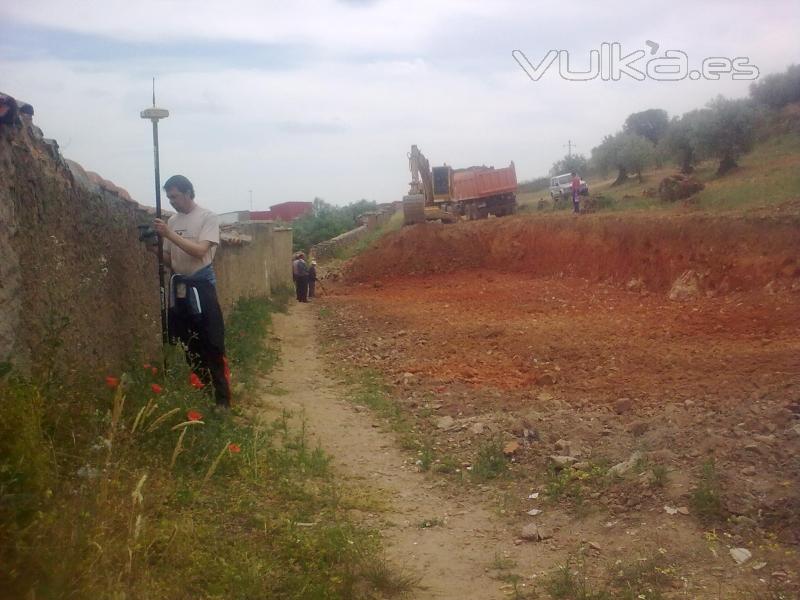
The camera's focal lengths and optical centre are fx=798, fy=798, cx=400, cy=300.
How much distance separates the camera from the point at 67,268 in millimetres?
4770

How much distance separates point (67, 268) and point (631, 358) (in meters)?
5.84

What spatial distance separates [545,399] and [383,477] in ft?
7.45

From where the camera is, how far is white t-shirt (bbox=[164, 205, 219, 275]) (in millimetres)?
5723

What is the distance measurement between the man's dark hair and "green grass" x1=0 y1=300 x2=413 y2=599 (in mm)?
1307

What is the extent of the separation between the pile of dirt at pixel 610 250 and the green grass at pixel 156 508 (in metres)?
9.25

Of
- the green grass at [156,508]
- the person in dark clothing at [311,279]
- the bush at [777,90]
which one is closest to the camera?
the green grass at [156,508]

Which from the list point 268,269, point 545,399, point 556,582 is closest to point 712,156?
point 268,269

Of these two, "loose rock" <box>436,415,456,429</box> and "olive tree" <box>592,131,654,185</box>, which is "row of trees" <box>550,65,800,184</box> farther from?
"loose rock" <box>436,415,456,429</box>

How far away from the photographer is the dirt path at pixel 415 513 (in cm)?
400

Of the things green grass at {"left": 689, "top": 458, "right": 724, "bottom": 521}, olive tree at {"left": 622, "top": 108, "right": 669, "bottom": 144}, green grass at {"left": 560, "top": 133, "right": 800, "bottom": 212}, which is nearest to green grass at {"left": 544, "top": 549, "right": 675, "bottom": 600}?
green grass at {"left": 689, "top": 458, "right": 724, "bottom": 521}

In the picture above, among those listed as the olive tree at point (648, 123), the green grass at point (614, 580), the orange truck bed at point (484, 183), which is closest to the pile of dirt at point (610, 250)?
the orange truck bed at point (484, 183)

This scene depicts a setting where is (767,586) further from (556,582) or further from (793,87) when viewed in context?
(793,87)

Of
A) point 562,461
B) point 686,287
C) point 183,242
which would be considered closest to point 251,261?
point 686,287

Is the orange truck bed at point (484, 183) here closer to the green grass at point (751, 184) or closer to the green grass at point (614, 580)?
the green grass at point (751, 184)
